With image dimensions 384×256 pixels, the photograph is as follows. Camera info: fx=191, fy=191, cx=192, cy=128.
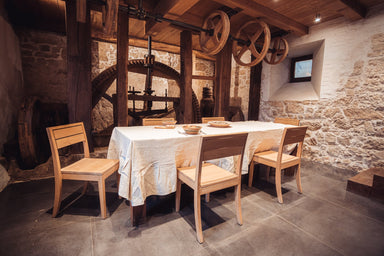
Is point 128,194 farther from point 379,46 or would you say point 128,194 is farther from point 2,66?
point 379,46

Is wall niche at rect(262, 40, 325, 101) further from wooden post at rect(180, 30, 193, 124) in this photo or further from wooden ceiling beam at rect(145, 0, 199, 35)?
wooden ceiling beam at rect(145, 0, 199, 35)

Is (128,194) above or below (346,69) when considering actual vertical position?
below

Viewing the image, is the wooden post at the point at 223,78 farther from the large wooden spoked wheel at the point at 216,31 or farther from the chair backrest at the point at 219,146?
the chair backrest at the point at 219,146

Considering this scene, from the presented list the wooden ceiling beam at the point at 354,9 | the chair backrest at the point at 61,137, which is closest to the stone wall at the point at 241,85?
the wooden ceiling beam at the point at 354,9

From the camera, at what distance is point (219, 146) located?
1401 millimetres

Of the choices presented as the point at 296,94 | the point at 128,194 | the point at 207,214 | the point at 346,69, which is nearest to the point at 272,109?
the point at 296,94

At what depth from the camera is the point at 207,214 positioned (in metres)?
1.82

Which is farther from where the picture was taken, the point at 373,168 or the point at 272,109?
the point at 272,109

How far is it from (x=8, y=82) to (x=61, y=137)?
202 centimetres

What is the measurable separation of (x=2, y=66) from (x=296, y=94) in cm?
497

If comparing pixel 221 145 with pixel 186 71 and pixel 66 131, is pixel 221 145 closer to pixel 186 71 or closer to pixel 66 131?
pixel 66 131

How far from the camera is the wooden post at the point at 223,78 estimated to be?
157 inches

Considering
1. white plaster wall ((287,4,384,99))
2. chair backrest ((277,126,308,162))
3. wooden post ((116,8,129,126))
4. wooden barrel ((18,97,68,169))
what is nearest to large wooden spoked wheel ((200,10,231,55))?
wooden post ((116,8,129,126))

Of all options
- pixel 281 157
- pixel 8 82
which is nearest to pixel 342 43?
pixel 281 157
